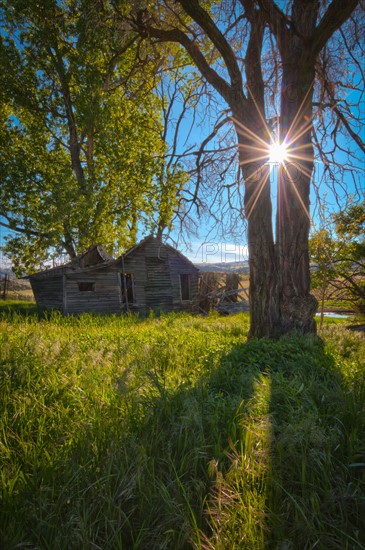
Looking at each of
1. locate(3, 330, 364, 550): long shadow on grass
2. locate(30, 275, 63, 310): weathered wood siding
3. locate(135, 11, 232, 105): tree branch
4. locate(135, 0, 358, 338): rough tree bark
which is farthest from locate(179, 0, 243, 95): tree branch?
locate(30, 275, 63, 310): weathered wood siding

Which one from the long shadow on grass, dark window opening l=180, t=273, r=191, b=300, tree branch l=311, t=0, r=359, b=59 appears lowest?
the long shadow on grass

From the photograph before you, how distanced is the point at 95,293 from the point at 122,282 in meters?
3.28

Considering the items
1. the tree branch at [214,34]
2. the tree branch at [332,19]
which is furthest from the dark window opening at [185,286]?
the tree branch at [332,19]

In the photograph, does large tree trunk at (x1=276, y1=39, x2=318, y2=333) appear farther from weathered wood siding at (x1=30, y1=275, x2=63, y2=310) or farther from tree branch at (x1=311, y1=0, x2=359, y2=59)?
weathered wood siding at (x1=30, y1=275, x2=63, y2=310)

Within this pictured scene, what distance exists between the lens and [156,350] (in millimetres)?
4508

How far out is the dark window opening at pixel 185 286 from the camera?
24.2 metres

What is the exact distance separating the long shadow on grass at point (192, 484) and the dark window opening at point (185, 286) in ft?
71.0

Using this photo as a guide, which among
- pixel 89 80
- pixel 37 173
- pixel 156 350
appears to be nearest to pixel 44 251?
pixel 37 173

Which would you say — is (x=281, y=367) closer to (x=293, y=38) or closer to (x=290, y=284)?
(x=290, y=284)

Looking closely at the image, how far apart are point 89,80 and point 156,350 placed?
17.7 metres

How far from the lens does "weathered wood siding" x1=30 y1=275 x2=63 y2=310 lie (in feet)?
68.9

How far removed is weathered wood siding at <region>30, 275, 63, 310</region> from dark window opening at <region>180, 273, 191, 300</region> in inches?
378

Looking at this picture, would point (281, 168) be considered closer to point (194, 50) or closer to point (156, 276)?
point (194, 50)

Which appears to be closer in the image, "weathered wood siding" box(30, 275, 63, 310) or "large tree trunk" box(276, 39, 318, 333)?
"large tree trunk" box(276, 39, 318, 333)
